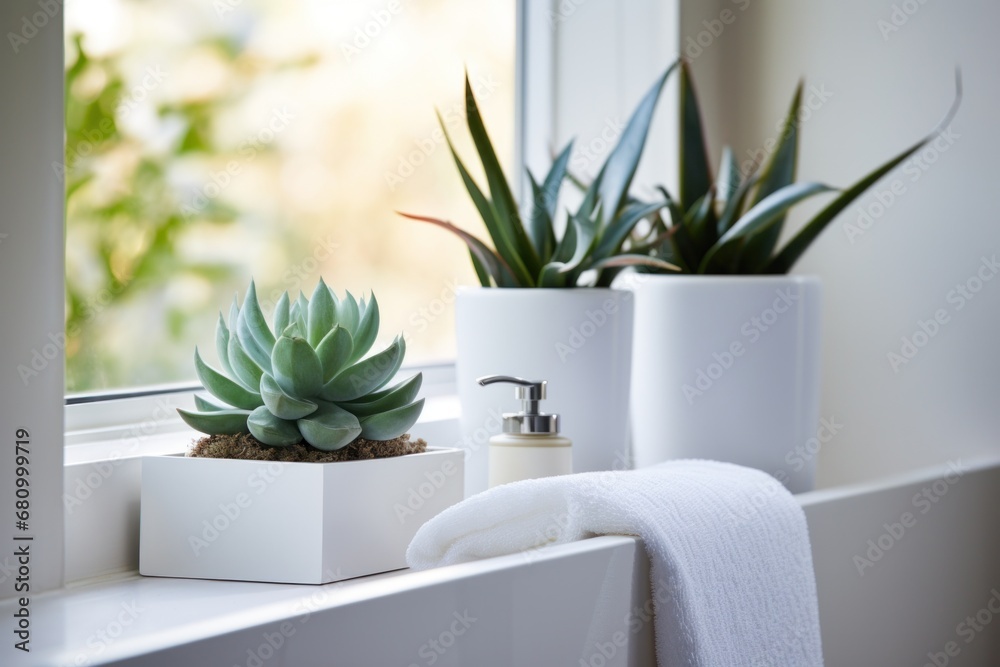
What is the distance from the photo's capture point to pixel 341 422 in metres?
0.63

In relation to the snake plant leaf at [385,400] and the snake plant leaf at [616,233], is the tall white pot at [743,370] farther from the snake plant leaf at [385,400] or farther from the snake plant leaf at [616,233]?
the snake plant leaf at [385,400]

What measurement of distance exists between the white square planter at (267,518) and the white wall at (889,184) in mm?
670

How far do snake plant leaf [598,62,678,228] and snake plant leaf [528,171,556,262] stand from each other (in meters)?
0.05

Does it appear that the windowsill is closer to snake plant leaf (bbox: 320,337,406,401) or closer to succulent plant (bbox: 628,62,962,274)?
snake plant leaf (bbox: 320,337,406,401)

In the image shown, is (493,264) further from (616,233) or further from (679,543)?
(679,543)

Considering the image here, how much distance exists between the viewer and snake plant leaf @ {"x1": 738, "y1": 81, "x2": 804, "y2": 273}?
923 mm

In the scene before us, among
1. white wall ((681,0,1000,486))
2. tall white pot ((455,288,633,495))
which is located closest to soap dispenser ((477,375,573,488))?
tall white pot ((455,288,633,495))

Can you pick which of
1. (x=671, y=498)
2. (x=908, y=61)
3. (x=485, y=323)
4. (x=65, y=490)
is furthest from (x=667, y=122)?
(x=65, y=490)

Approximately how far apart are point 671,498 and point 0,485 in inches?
16.1

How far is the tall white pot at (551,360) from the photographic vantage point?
81 centimetres

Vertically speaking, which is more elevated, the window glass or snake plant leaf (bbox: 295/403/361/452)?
the window glass

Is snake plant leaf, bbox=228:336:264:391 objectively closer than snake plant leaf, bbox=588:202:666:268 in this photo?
Yes

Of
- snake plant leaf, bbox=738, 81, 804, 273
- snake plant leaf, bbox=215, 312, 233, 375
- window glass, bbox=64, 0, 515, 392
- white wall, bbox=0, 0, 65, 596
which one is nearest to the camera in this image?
white wall, bbox=0, 0, 65, 596

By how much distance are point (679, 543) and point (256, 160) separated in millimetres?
546
